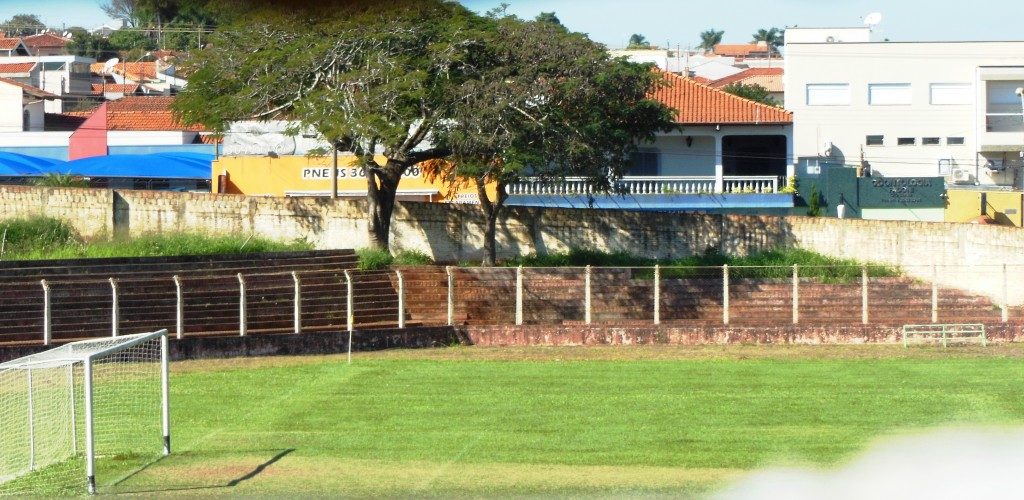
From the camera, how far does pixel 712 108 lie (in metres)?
39.3

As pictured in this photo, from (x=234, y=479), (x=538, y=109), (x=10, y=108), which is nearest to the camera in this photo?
(x=234, y=479)

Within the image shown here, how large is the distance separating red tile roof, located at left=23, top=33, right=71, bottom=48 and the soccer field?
4882cm

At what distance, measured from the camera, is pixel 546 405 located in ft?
56.6

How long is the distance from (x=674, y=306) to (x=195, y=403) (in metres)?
12.4

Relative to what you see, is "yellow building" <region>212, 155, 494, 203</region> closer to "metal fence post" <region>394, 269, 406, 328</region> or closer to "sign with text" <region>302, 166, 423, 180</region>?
"sign with text" <region>302, 166, 423, 180</region>

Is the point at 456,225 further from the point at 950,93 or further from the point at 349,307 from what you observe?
the point at 950,93

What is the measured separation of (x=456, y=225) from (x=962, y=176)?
62.7 feet

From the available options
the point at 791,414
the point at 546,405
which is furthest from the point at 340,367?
the point at 791,414

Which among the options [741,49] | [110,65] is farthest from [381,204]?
[741,49]

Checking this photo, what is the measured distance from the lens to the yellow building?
122 ft

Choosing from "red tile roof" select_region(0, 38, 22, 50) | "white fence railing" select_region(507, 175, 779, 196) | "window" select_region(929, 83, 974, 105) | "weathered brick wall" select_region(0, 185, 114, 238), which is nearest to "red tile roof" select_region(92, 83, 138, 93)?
"red tile roof" select_region(0, 38, 22, 50)

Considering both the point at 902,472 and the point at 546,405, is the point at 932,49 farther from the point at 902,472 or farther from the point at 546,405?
the point at 902,472

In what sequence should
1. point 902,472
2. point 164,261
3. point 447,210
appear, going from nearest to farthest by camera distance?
1. point 902,472
2. point 164,261
3. point 447,210

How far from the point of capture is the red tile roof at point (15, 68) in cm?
5888
